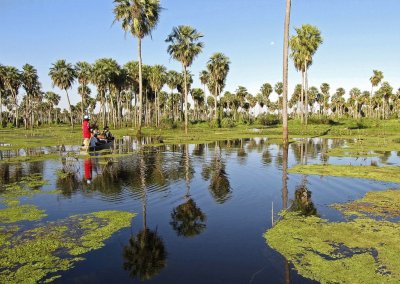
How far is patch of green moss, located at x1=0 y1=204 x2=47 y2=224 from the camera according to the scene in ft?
37.1

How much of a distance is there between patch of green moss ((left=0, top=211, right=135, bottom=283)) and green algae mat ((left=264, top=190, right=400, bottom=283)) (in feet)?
16.8

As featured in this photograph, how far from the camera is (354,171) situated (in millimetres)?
19828

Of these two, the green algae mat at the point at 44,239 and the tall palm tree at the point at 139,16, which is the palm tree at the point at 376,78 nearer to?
the tall palm tree at the point at 139,16

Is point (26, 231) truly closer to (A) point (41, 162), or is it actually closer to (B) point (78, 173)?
(B) point (78, 173)

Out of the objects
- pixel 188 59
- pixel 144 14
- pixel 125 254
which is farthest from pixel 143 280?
pixel 188 59

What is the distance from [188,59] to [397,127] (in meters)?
41.8

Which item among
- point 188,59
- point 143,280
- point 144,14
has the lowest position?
point 143,280

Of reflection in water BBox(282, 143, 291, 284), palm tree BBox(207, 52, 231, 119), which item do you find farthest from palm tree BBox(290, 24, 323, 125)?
reflection in water BBox(282, 143, 291, 284)

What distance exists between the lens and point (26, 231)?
33.5 ft

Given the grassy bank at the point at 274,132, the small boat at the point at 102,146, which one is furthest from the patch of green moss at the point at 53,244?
the grassy bank at the point at 274,132

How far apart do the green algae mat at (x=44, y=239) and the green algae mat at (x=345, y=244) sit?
516cm

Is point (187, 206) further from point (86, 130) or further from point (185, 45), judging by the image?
point (185, 45)

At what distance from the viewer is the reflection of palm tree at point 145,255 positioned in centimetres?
775

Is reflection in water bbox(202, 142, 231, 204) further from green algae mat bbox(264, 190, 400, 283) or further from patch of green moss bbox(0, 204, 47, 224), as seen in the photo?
patch of green moss bbox(0, 204, 47, 224)
